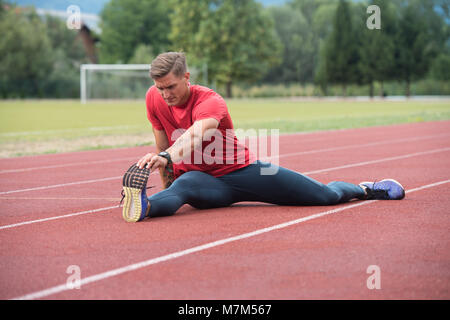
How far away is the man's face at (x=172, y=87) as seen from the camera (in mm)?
5141

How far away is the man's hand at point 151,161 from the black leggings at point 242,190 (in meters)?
0.42

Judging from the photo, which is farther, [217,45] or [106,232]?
[217,45]

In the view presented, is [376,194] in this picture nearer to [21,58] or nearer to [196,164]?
[196,164]

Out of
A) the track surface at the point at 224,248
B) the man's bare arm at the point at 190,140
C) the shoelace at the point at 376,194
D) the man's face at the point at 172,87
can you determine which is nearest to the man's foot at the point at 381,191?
the shoelace at the point at 376,194

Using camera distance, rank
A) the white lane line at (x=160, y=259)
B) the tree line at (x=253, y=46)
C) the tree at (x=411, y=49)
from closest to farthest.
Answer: the white lane line at (x=160, y=259)
the tree line at (x=253, y=46)
the tree at (x=411, y=49)

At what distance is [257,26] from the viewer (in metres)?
65.3

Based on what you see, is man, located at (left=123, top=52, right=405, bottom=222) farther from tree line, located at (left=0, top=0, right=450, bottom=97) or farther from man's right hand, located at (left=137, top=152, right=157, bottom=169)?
tree line, located at (left=0, top=0, right=450, bottom=97)

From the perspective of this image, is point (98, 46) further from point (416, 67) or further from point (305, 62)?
point (416, 67)

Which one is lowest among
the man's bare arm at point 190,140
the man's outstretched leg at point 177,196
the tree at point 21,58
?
the man's outstretched leg at point 177,196

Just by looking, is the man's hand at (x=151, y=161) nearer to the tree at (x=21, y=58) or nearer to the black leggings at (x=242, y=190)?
the black leggings at (x=242, y=190)

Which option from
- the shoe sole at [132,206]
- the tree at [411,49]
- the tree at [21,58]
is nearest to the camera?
the shoe sole at [132,206]

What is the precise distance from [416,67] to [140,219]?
61.8m

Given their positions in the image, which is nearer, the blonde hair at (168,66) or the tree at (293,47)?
the blonde hair at (168,66)

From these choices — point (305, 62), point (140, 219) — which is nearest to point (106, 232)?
point (140, 219)
